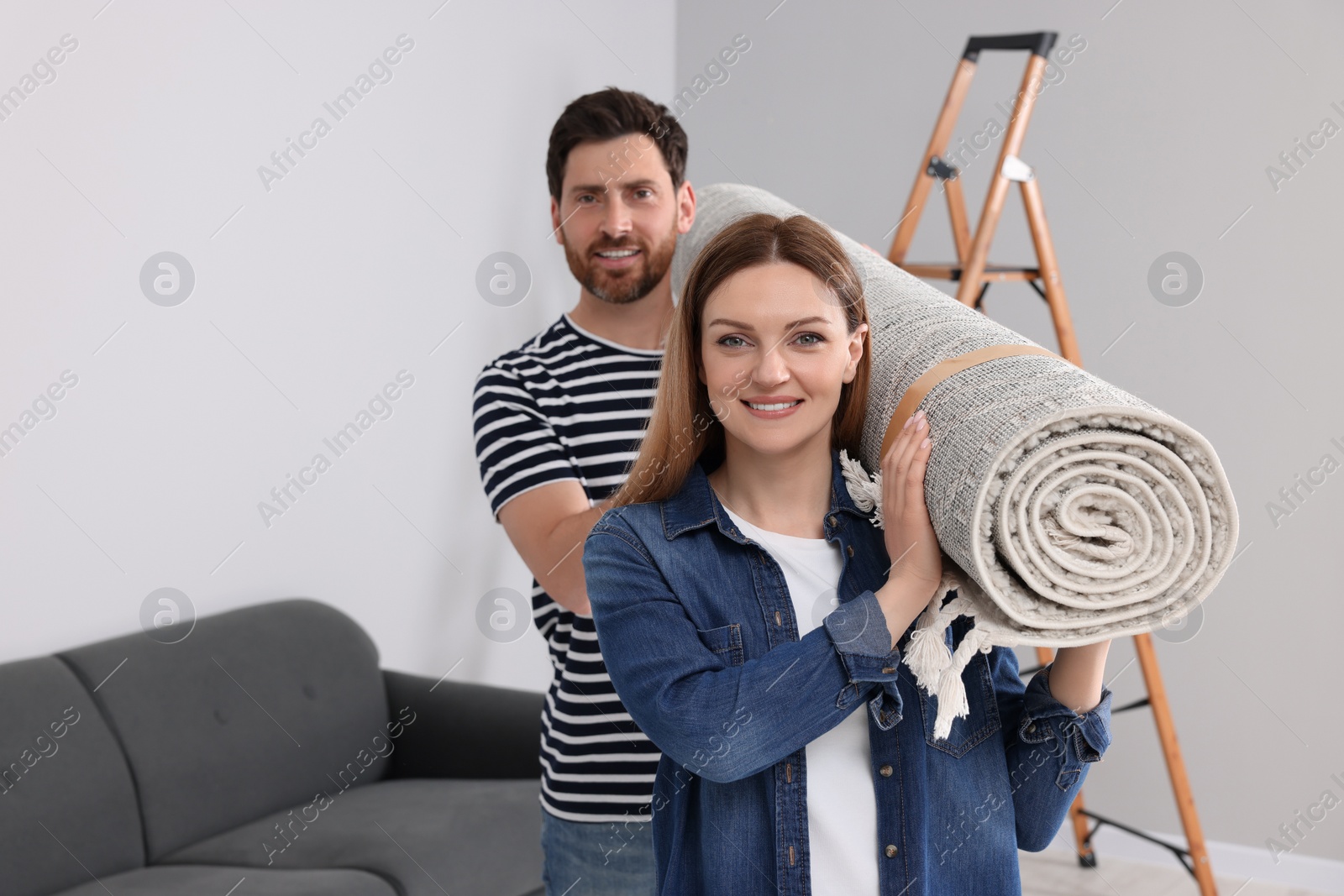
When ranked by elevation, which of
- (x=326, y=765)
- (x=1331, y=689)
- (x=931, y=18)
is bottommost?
(x=1331, y=689)

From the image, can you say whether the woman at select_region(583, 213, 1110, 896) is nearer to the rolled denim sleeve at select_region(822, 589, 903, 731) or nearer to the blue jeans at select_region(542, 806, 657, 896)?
the rolled denim sleeve at select_region(822, 589, 903, 731)

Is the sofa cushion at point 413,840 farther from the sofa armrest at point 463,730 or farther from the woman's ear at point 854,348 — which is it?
the woman's ear at point 854,348

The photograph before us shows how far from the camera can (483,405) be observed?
158 cm

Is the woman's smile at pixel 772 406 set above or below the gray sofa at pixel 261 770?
above

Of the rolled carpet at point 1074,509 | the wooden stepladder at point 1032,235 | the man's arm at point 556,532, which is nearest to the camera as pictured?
the rolled carpet at point 1074,509

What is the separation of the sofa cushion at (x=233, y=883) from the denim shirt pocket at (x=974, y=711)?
1.40 metres

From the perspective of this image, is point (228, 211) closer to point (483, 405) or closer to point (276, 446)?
point (276, 446)

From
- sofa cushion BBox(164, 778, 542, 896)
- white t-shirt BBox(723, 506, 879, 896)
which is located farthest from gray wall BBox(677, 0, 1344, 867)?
white t-shirt BBox(723, 506, 879, 896)

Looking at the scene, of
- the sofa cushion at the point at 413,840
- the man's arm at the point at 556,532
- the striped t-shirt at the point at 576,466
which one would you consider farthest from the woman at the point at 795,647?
the sofa cushion at the point at 413,840

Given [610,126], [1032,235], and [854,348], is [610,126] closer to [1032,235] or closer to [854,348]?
[854,348]

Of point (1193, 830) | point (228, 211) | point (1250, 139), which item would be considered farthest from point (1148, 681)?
point (228, 211)

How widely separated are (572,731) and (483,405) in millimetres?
458

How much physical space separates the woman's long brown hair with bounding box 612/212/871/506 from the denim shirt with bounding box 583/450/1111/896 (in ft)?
0.10

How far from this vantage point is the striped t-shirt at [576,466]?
4.91 ft
